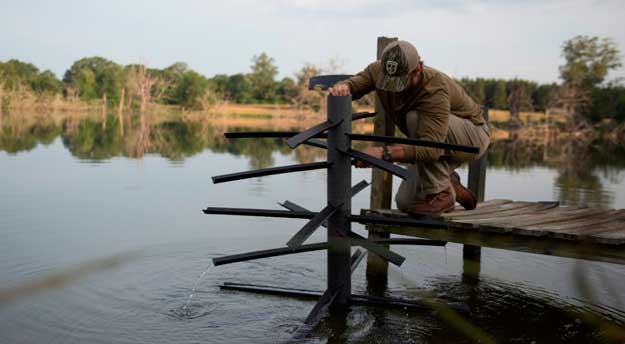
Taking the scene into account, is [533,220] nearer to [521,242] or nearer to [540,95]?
[521,242]

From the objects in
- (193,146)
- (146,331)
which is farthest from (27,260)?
(193,146)

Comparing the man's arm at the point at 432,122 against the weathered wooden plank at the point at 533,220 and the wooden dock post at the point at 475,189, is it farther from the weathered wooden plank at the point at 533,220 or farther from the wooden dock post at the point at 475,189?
the wooden dock post at the point at 475,189

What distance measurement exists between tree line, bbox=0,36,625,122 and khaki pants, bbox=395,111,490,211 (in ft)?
125

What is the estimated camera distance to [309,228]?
363cm

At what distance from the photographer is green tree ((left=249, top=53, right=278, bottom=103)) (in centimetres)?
7144

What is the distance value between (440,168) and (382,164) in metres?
0.88

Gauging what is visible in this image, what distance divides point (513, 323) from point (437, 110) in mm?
1633

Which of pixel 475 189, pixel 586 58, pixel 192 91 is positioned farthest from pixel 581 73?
pixel 475 189

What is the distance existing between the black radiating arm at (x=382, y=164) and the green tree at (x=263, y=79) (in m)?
66.6

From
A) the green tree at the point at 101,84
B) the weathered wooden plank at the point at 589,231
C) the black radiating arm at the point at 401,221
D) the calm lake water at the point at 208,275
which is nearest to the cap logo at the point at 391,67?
the black radiating arm at the point at 401,221

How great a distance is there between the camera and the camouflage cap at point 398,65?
381 centimetres

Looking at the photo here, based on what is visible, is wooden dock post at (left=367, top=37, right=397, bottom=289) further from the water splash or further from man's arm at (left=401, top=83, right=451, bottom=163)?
the water splash

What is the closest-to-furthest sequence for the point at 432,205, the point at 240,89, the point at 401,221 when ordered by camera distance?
1. the point at 401,221
2. the point at 432,205
3. the point at 240,89

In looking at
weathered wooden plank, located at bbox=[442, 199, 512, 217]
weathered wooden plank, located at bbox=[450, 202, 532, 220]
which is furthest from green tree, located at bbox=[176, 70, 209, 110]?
weathered wooden plank, located at bbox=[450, 202, 532, 220]
